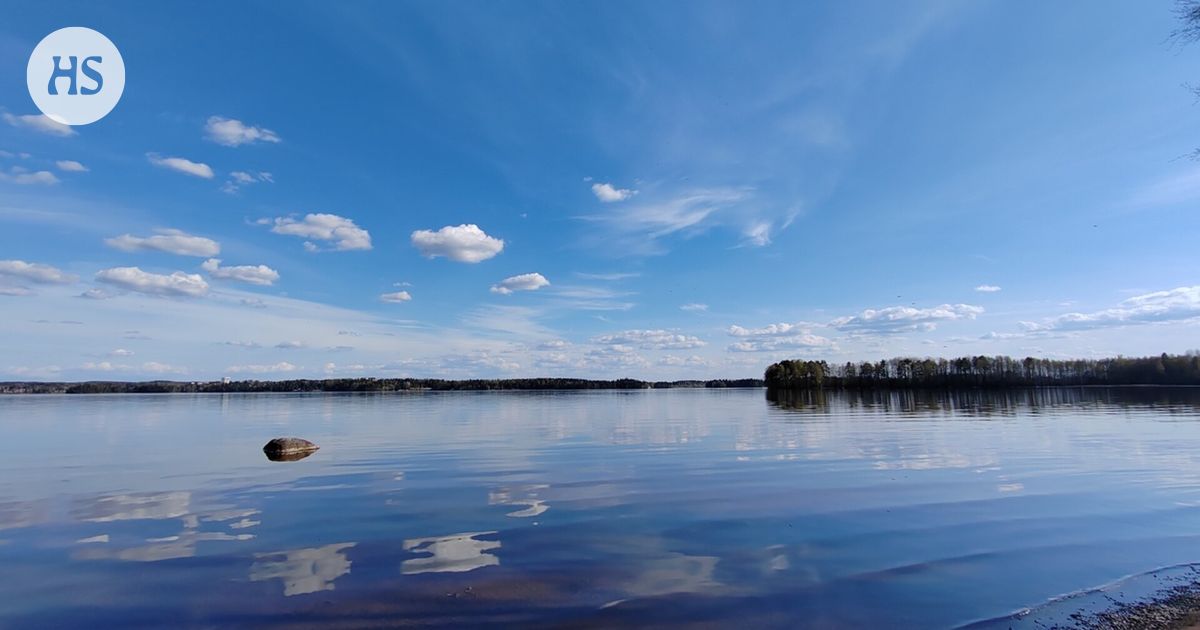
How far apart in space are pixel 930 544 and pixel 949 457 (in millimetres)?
15779

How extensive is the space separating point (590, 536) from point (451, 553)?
3128mm

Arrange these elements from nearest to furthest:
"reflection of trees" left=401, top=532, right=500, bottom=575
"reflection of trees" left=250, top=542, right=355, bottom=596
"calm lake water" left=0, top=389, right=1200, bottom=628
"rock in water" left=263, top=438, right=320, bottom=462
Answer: "calm lake water" left=0, top=389, right=1200, bottom=628, "reflection of trees" left=250, top=542, right=355, bottom=596, "reflection of trees" left=401, top=532, right=500, bottom=575, "rock in water" left=263, top=438, right=320, bottom=462

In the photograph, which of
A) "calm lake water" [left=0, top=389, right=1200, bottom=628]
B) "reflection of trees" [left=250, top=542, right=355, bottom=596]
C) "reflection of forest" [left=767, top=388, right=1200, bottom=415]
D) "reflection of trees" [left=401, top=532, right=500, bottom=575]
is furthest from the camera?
"reflection of forest" [left=767, top=388, right=1200, bottom=415]

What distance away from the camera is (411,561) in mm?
11617

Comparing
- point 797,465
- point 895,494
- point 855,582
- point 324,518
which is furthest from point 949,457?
point 324,518

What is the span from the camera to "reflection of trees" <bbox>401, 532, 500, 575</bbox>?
11.2m

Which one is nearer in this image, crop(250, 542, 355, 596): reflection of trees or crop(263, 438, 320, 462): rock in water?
crop(250, 542, 355, 596): reflection of trees

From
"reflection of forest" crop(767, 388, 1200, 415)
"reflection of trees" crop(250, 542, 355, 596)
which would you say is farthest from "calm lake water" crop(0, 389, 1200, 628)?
"reflection of forest" crop(767, 388, 1200, 415)

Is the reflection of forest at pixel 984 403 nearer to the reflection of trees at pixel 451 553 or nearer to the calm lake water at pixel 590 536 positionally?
the calm lake water at pixel 590 536

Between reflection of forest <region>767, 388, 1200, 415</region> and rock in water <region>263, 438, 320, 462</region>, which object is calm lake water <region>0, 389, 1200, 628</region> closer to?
rock in water <region>263, 438, 320, 462</region>

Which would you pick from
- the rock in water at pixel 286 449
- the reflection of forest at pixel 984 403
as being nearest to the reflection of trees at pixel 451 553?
the rock in water at pixel 286 449

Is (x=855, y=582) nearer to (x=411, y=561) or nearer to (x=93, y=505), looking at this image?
(x=411, y=561)

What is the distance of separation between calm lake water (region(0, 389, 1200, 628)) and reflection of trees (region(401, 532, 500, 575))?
2.9 inches

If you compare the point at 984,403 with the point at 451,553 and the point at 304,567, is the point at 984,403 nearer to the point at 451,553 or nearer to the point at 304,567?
the point at 451,553
